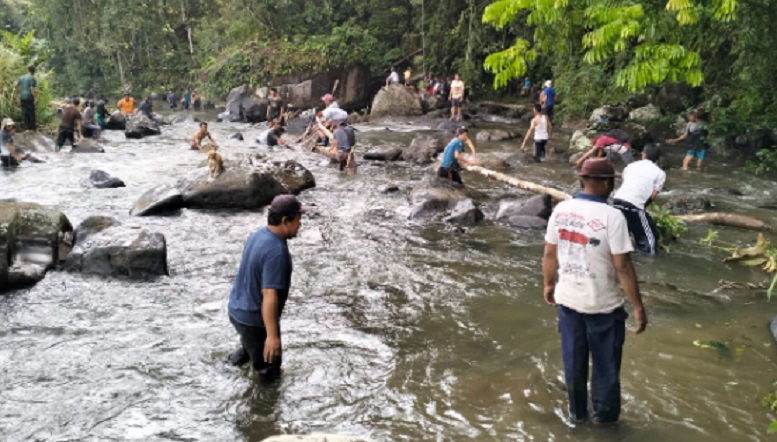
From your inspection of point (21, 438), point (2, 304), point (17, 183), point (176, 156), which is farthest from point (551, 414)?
point (176, 156)

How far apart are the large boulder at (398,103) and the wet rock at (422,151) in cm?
957

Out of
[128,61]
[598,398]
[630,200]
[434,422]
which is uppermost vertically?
[128,61]

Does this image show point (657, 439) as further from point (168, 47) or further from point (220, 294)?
point (168, 47)

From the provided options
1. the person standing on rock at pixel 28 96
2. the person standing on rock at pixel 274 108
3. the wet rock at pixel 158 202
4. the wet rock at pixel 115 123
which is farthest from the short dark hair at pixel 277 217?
the wet rock at pixel 115 123

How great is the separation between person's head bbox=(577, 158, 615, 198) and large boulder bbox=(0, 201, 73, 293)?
6.65m

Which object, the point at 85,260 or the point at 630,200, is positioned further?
the point at 630,200

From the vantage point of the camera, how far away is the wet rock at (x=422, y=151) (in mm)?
16962

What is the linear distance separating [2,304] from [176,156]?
11.8 m

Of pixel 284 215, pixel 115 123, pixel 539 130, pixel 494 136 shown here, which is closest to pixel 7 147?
pixel 115 123

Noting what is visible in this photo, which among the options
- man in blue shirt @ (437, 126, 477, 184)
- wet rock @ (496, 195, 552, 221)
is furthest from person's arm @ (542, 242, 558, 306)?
man in blue shirt @ (437, 126, 477, 184)

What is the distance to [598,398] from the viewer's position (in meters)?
4.44

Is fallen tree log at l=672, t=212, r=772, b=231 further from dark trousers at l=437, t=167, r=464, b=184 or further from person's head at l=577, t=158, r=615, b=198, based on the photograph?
person's head at l=577, t=158, r=615, b=198

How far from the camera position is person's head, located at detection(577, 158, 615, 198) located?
4.18 m

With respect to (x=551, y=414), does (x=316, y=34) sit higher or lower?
higher
